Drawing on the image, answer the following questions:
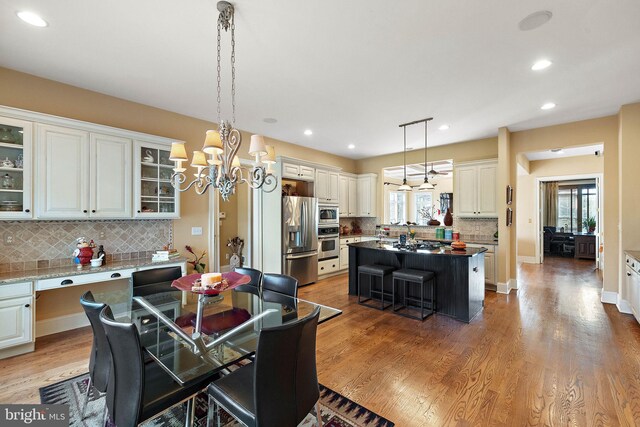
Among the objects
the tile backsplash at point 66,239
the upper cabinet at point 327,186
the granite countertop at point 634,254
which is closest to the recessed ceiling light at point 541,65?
the granite countertop at point 634,254

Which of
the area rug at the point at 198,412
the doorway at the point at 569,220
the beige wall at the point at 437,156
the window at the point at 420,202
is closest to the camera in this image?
the area rug at the point at 198,412

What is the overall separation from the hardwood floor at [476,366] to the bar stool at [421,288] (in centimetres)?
21

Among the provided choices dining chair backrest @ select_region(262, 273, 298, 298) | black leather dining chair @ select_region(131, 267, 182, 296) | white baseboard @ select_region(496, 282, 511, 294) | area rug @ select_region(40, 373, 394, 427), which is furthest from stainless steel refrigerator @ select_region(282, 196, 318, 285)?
white baseboard @ select_region(496, 282, 511, 294)

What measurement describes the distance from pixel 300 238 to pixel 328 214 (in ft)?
3.36

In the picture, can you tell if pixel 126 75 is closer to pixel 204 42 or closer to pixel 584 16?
pixel 204 42

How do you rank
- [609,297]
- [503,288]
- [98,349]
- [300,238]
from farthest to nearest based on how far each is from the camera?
[300,238]
[503,288]
[609,297]
[98,349]

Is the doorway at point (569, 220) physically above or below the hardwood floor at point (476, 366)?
above

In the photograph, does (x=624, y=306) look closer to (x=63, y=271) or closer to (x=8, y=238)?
(x=63, y=271)

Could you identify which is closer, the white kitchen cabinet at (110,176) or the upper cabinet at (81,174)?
the upper cabinet at (81,174)

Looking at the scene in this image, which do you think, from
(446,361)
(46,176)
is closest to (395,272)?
(446,361)

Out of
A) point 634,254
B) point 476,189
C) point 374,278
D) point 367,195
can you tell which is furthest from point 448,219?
point 634,254

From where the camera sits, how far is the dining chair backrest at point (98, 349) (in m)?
1.57

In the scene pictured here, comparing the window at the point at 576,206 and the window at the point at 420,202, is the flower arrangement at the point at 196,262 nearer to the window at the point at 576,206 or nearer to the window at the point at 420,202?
the window at the point at 420,202

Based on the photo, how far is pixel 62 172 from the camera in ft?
9.82
